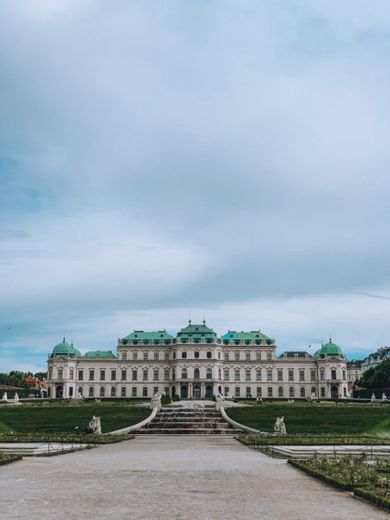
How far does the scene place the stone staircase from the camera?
47125 millimetres

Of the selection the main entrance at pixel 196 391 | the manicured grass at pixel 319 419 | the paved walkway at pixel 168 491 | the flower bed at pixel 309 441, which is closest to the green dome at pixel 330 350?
the main entrance at pixel 196 391

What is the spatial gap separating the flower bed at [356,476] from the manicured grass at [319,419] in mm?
21674

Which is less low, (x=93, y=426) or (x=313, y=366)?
(x=313, y=366)

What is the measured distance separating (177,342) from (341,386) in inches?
1237

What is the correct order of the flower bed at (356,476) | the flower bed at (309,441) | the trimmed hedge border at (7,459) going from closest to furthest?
the flower bed at (356,476), the trimmed hedge border at (7,459), the flower bed at (309,441)

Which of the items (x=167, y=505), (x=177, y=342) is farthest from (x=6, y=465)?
(x=177, y=342)

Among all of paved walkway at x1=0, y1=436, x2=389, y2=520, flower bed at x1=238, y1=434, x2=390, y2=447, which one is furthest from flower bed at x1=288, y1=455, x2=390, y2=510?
flower bed at x1=238, y1=434, x2=390, y2=447

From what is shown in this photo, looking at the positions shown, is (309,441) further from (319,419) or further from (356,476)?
(319,419)

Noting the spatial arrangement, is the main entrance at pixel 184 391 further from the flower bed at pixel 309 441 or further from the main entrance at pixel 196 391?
the flower bed at pixel 309 441

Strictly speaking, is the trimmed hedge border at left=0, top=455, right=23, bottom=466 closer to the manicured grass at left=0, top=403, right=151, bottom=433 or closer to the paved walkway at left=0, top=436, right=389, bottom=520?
the paved walkway at left=0, top=436, right=389, bottom=520

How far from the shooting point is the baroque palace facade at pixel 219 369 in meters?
110

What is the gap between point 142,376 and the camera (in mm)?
111188

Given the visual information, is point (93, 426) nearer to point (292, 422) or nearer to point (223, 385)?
point (292, 422)

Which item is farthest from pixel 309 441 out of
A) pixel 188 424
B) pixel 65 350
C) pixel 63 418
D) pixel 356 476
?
pixel 65 350
